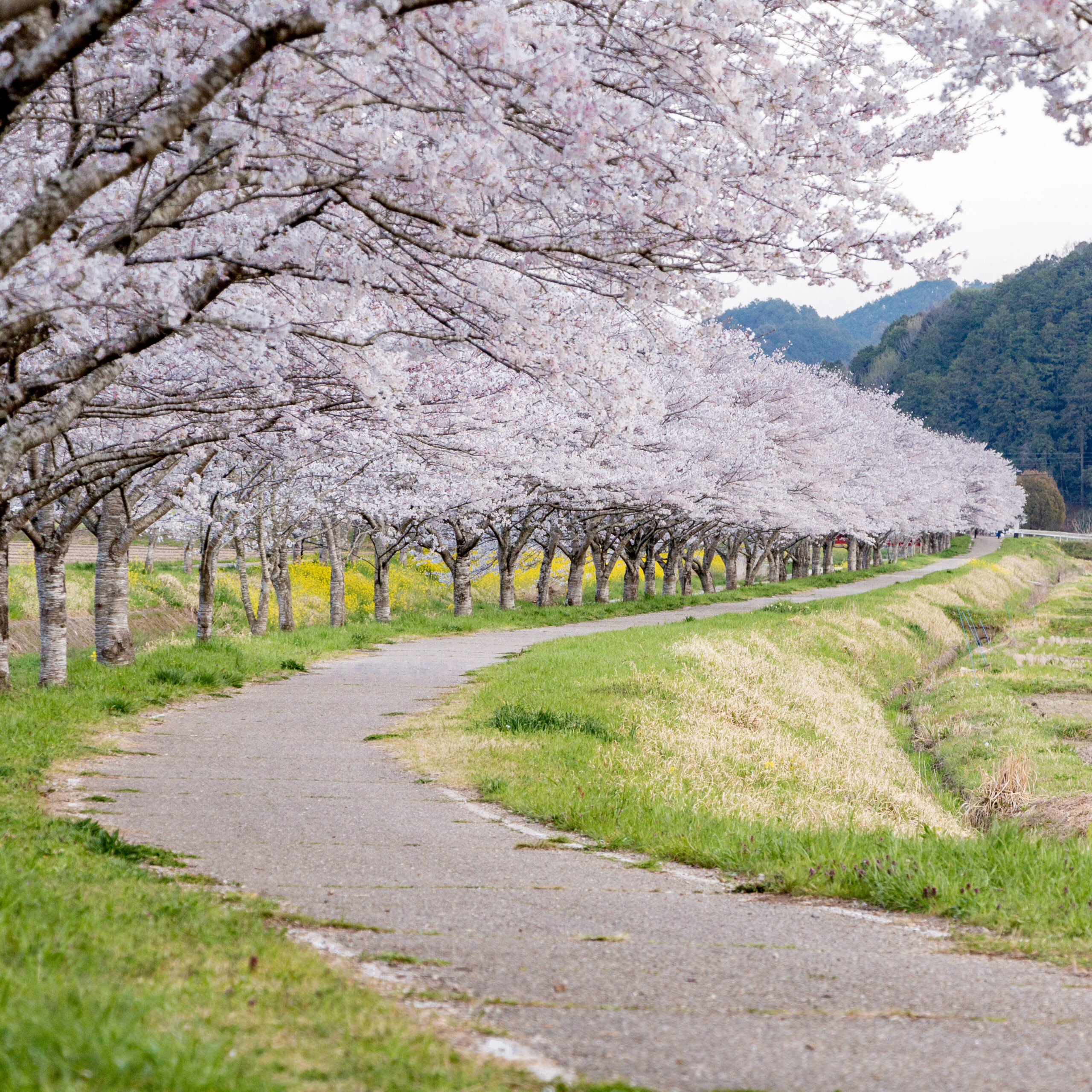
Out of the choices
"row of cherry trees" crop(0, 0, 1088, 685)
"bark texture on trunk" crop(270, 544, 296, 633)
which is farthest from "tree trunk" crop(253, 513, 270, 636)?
"row of cherry trees" crop(0, 0, 1088, 685)

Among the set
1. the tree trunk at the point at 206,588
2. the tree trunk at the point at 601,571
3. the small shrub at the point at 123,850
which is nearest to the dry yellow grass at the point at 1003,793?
the small shrub at the point at 123,850

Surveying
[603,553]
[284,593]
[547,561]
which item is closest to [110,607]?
[284,593]

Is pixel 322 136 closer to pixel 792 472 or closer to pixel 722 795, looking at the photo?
pixel 722 795

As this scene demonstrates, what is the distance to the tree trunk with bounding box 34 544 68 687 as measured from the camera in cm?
1334

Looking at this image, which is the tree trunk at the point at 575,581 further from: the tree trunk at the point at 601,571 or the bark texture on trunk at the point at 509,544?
the tree trunk at the point at 601,571

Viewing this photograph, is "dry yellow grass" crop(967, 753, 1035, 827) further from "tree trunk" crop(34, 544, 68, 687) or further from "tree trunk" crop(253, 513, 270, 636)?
"tree trunk" crop(253, 513, 270, 636)

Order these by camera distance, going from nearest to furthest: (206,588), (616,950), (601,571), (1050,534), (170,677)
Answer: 1. (616,950)
2. (170,677)
3. (206,588)
4. (601,571)
5. (1050,534)

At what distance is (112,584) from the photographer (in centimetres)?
1527

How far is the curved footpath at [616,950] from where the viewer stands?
3.69m

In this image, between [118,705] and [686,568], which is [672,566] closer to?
[686,568]

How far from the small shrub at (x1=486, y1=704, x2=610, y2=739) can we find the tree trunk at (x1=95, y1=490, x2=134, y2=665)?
6673 millimetres

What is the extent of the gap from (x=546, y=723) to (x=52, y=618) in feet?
22.4

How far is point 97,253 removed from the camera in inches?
228

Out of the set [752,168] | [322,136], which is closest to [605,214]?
[752,168]
